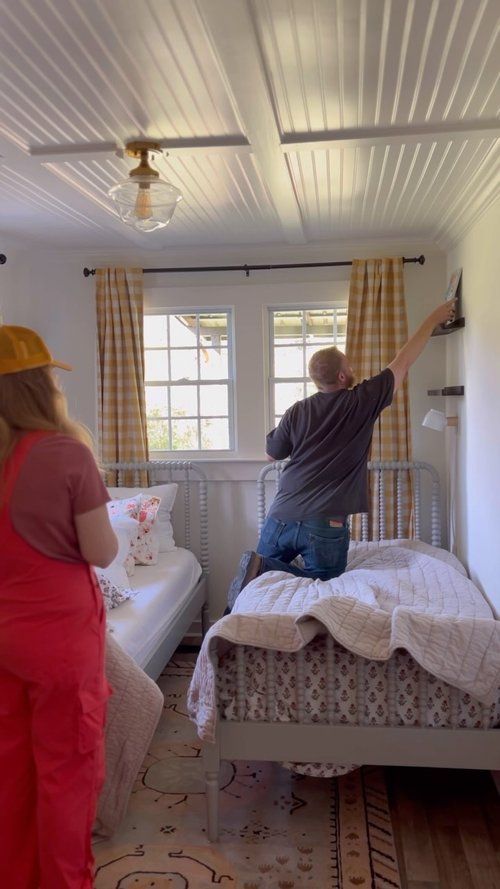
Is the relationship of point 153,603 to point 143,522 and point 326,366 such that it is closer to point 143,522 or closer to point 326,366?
point 143,522

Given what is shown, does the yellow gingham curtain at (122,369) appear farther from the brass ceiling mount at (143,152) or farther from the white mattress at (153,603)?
the brass ceiling mount at (143,152)

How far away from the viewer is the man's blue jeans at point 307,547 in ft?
10.7

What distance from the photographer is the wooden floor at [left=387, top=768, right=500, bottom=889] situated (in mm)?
2215

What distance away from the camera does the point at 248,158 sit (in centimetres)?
272

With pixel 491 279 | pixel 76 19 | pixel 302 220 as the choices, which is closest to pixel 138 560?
pixel 302 220

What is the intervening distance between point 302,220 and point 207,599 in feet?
7.61

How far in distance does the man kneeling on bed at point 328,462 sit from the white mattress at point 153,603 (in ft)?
1.09

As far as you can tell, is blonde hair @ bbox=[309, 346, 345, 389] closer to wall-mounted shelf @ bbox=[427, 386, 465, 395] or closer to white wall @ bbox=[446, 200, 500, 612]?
white wall @ bbox=[446, 200, 500, 612]

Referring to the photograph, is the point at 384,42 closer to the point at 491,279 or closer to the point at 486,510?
the point at 491,279

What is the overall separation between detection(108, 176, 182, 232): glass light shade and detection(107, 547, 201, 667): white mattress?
5.23 feet

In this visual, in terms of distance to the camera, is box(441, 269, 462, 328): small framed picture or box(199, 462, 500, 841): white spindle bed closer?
box(199, 462, 500, 841): white spindle bed

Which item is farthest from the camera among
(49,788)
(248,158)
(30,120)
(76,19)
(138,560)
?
(138,560)

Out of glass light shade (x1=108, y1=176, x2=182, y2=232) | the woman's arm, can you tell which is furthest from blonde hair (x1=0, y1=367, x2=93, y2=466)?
glass light shade (x1=108, y1=176, x2=182, y2=232)

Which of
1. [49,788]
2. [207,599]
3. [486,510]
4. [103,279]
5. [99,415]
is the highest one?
[103,279]
